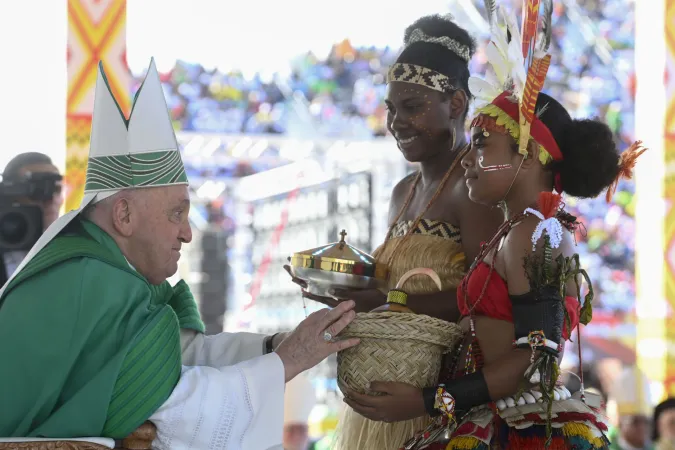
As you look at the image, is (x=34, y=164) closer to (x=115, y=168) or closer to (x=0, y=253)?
(x=0, y=253)

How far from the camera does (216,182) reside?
1269cm

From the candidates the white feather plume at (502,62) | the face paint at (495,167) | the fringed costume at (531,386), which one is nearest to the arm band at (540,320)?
the fringed costume at (531,386)

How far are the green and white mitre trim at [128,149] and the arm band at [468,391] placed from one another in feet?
2.88

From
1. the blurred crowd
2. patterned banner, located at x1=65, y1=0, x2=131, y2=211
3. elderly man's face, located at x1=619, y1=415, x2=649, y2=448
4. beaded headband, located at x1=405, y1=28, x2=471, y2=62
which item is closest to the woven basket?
beaded headband, located at x1=405, y1=28, x2=471, y2=62

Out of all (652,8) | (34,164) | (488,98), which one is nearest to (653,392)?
(652,8)

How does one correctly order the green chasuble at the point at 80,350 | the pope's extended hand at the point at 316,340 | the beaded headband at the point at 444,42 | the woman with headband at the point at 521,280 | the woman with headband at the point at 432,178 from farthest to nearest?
the beaded headband at the point at 444,42
the woman with headband at the point at 432,178
the pope's extended hand at the point at 316,340
the woman with headband at the point at 521,280
the green chasuble at the point at 80,350

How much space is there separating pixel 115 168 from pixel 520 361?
1123 millimetres

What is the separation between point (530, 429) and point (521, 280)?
14.5 inches

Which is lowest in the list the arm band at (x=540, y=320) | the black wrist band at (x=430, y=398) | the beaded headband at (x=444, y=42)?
the black wrist band at (x=430, y=398)

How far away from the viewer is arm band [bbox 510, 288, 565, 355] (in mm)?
2273

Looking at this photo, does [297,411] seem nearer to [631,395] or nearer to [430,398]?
[631,395]

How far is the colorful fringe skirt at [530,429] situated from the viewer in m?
2.31

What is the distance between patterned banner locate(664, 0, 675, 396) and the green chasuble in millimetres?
6066

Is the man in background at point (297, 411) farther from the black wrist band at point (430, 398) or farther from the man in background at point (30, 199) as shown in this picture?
the black wrist band at point (430, 398)
